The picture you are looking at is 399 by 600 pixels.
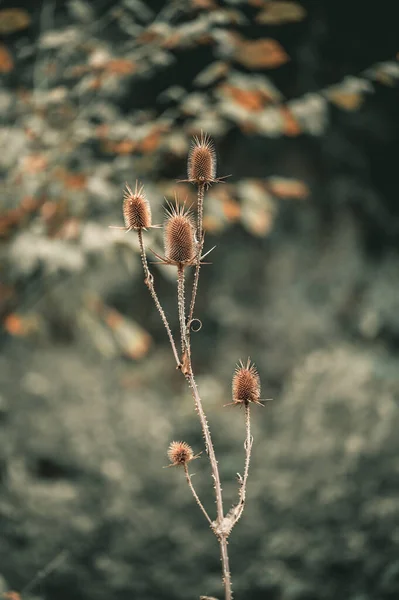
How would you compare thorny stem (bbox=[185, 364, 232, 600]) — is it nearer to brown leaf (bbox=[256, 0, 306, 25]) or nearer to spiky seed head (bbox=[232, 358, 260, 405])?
spiky seed head (bbox=[232, 358, 260, 405])

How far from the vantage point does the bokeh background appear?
230 cm

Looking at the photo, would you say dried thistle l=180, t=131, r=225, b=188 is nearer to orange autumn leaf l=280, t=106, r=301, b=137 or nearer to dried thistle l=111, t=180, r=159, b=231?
dried thistle l=111, t=180, r=159, b=231

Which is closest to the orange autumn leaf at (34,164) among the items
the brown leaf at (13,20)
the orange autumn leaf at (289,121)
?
the brown leaf at (13,20)

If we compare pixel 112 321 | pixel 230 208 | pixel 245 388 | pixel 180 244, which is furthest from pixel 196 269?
→ pixel 112 321

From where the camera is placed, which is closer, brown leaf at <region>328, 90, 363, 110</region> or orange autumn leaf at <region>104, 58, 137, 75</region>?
brown leaf at <region>328, 90, 363, 110</region>

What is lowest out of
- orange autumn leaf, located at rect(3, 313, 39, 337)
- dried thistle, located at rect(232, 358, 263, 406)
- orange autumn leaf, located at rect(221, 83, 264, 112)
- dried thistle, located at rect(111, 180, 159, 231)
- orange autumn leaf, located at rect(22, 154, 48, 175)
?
dried thistle, located at rect(232, 358, 263, 406)

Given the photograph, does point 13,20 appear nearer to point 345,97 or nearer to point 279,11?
point 279,11

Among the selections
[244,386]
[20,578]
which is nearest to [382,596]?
[20,578]

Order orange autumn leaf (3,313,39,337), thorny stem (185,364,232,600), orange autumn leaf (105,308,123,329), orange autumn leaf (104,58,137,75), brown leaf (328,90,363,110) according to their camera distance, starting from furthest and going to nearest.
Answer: orange autumn leaf (105,308,123,329) → orange autumn leaf (3,313,39,337) → orange autumn leaf (104,58,137,75) → brown leaf (328,90,363,110) → thorny stem (185,364,232,600)

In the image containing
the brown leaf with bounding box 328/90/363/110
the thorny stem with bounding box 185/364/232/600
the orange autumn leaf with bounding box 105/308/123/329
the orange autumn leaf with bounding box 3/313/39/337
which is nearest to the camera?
the thorny stem with bounding box 185/364/232/600

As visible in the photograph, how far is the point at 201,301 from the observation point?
389 cm

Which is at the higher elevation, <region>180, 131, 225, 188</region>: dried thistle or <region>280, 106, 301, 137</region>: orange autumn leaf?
<region>280, 106, 301, 137</region>: orange autumn leaf

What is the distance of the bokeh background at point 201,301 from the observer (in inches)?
90.7

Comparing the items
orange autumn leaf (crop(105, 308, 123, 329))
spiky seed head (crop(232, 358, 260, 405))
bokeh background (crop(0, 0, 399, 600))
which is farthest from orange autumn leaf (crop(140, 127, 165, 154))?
spiky seed head (crop(232, 358, 260, 405))
